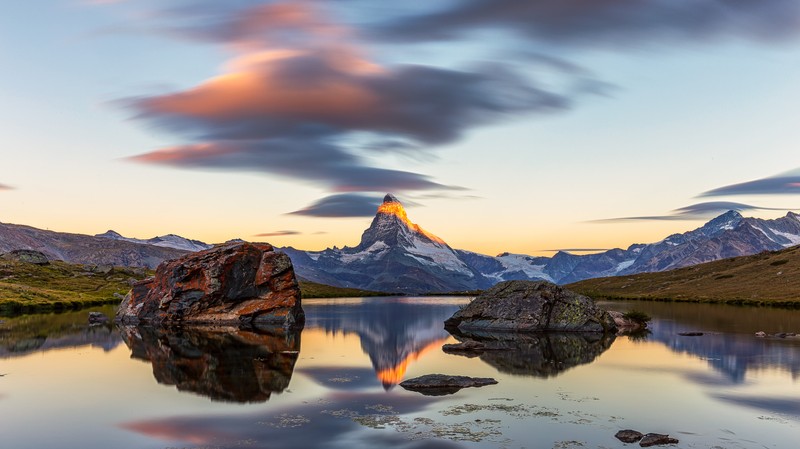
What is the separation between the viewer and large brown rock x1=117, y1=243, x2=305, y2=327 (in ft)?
352

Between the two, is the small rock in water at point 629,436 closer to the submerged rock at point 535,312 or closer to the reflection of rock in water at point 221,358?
the reflection of rock in water at point 221,358

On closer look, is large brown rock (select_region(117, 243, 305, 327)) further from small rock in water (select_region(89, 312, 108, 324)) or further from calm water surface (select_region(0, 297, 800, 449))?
calm water surface (select_region(0, 297, 800, 449))

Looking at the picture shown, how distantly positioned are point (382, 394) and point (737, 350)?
4459cm

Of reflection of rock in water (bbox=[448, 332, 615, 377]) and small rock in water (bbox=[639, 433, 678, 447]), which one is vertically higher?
small rock in water (bbox=[639, 433, 678, 447])

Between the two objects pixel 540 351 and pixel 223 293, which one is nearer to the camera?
pixel 540 351

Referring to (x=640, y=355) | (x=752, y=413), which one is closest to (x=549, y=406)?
(x=752, y=413)

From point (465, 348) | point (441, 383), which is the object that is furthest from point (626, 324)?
point (441, 383)

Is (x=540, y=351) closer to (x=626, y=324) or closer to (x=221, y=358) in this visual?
(x=221, y=358)

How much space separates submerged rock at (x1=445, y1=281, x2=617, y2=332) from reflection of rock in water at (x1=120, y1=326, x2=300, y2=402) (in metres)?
30.1

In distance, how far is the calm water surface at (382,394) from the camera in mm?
30516

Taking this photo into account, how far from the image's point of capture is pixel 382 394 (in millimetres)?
42281

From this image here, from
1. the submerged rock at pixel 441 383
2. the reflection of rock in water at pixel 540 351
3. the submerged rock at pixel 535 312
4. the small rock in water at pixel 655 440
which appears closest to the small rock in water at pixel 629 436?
the small rock in water at pixel 655 440

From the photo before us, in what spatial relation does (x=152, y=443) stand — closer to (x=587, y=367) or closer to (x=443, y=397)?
(x=443, y=397)

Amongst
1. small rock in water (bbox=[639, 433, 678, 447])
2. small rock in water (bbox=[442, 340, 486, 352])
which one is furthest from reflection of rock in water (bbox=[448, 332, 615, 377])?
small rock in water (bbox=[639, 433, 678, 447])
